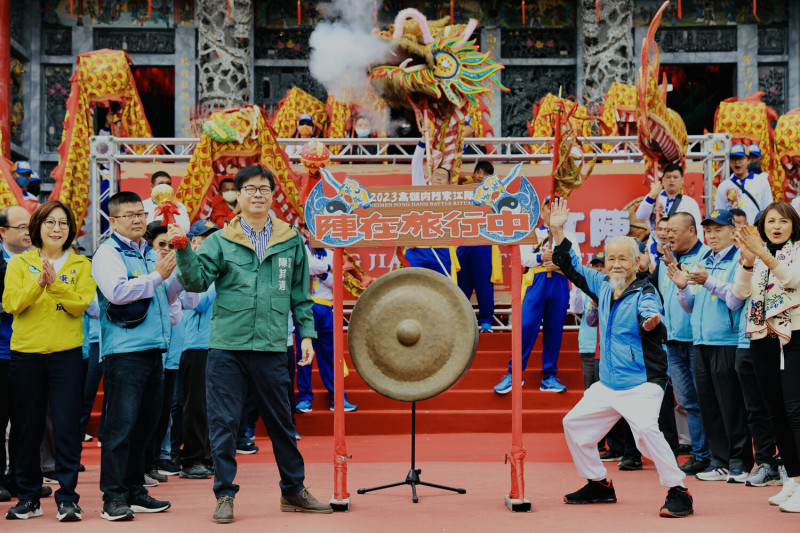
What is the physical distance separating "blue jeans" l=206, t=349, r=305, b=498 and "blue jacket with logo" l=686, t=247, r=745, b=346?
2.96 m

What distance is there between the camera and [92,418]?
848 cm

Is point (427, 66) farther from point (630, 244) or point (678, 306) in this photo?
point (630, 244)

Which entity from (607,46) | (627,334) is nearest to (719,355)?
(627,334)

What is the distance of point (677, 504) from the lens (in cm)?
521

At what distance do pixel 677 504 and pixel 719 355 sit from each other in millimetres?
1526

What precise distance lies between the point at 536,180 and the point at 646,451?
5.84 meters

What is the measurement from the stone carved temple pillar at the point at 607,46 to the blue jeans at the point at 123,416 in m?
11.7

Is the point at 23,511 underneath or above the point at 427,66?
underneath

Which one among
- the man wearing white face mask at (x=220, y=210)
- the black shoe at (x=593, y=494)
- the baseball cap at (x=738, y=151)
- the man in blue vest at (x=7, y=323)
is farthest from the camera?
the baseball cap at (x=738, y=151)

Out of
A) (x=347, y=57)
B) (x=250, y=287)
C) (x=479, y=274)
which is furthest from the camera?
(x=347, y=57)

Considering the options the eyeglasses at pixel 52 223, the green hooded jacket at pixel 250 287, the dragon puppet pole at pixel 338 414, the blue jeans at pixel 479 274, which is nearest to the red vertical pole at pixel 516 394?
the dragon puppet pole at pixel 338 414

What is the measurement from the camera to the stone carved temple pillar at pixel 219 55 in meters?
15.3

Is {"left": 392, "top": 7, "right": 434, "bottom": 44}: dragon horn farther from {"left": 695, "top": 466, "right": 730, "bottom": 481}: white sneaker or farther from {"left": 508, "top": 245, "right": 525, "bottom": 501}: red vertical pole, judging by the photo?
{"left": 695, "top": 466, "right": 730, "bottom": 481}: white sneaker

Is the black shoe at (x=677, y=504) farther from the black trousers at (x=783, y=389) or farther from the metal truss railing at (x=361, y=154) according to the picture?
the metal truss railing at (x=361, y=154)
